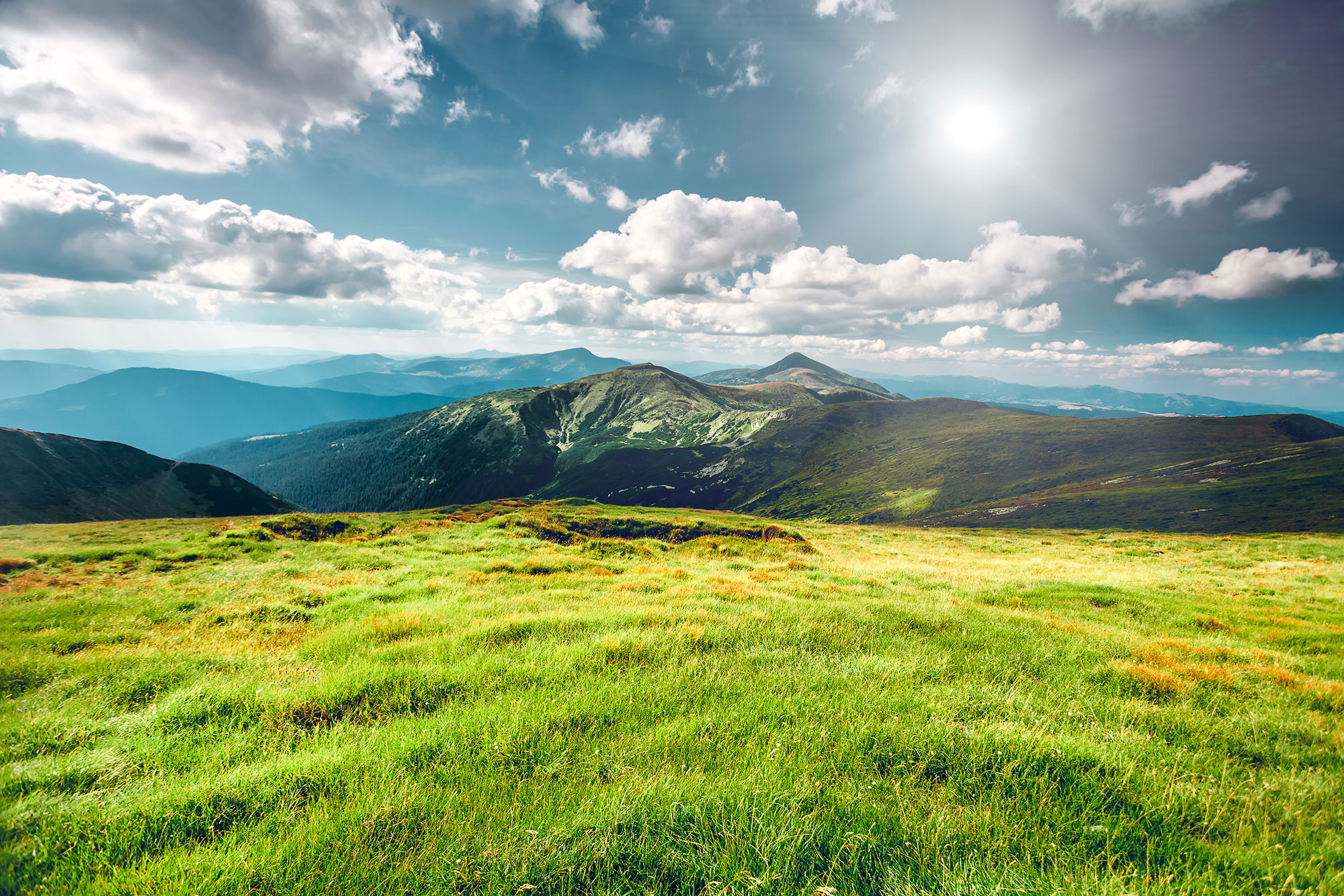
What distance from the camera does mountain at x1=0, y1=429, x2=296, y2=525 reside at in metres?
139

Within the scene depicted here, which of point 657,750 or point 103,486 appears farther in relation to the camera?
point 103,486

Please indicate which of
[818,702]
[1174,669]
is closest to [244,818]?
[818,702]

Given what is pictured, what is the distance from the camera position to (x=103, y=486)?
15950cm

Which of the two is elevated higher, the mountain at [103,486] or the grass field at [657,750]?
the grass field at [657,750]

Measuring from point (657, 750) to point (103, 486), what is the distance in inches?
9763

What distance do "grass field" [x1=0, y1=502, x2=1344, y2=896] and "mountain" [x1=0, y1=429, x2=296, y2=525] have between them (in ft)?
669

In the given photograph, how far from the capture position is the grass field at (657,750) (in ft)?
10.7

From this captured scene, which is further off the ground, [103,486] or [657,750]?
[657,750]

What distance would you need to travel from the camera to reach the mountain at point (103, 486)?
455 ft

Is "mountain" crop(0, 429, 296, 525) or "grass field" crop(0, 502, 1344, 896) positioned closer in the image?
"grass field" crop(0, 502, 1344, 896)

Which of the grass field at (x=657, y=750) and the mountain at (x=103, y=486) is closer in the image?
the grass field at (x=657, y=750)

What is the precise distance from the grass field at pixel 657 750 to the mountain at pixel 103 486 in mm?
203790

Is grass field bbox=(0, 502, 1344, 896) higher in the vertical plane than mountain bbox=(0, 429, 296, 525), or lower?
higher

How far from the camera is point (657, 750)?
4.47 m
